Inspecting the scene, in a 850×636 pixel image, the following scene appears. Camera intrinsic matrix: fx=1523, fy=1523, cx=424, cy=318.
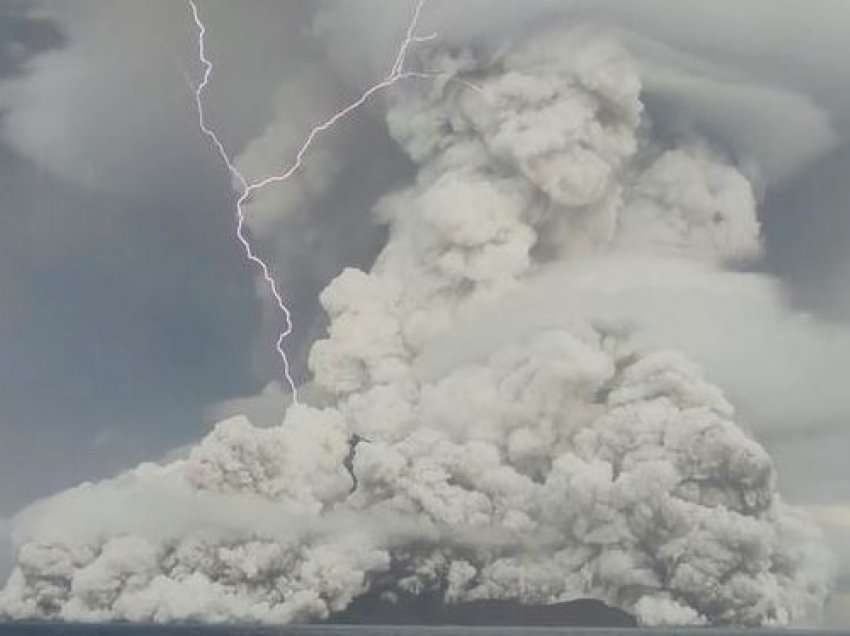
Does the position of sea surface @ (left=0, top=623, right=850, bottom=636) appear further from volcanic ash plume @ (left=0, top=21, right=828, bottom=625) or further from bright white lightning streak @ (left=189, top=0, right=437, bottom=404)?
bright white lightning streak @ (left=189, top=0, right=437, bottom=404)

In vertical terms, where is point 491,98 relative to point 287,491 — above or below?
above

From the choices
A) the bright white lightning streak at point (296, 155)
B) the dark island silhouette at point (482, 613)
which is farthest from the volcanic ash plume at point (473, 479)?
the bright white lightning streak at point (296, 155)

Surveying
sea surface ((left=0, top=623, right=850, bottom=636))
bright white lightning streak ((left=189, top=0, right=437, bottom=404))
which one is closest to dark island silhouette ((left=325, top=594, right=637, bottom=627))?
sea surface ((left=0, top=623, right=850, bottom=636))

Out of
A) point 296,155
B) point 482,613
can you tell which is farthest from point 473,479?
point 296,155

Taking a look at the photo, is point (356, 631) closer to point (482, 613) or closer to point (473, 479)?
point (482, 613)

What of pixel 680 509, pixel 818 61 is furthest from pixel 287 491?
pixel 818 61

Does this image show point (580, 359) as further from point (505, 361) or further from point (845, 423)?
point (845, 423)
